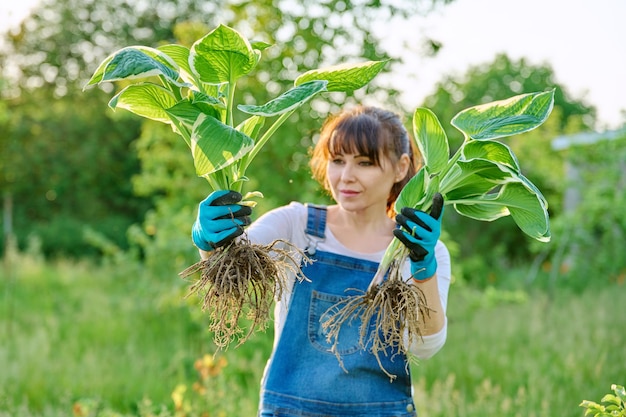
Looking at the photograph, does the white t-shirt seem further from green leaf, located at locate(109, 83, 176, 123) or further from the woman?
green leaf, located at locate(109, 83, 176, 123)

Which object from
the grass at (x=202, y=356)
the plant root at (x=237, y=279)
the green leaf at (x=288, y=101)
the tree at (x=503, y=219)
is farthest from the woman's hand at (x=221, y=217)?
the tree at (x=503, y=219)

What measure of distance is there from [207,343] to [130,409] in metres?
1.23

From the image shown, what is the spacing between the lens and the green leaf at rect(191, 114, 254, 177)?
1.44 meters

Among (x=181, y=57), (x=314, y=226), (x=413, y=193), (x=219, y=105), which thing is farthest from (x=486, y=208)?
(x=181, y=57)

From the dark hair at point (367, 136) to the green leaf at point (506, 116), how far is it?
1.28 ft

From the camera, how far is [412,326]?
1.75m

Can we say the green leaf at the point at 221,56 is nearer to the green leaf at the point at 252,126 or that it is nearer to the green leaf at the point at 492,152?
the green leaf at the point at 252,126

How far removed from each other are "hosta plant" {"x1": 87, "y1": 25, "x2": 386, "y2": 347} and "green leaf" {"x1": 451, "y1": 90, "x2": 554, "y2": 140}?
0.79 feet

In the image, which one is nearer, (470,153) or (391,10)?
(470,153)

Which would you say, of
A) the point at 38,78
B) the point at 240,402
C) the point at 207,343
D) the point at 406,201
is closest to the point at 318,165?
the point at 406,201

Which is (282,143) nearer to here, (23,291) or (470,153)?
(470,153)

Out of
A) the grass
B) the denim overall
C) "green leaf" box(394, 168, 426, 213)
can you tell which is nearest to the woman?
the denim overall

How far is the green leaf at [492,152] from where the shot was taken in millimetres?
1568

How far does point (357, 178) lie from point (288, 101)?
1.90ft
